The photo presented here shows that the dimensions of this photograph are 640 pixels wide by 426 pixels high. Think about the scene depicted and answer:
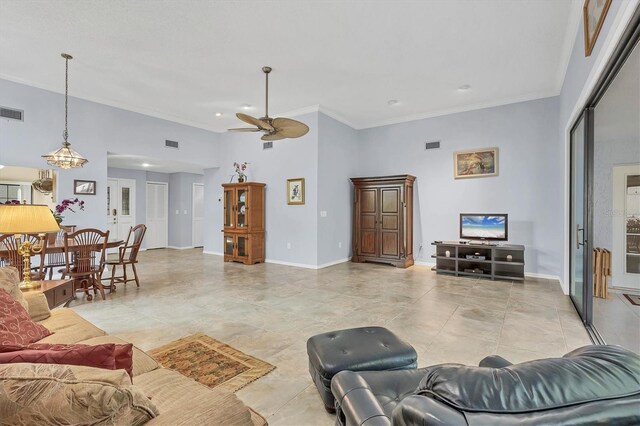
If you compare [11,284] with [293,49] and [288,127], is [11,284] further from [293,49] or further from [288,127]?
[293,49]

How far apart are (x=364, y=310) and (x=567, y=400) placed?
3.29 metres

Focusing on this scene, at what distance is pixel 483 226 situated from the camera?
19.3 ft

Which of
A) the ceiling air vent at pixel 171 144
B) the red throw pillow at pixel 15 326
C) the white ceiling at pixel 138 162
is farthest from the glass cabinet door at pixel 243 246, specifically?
the red throw pillow at pixel 15 326

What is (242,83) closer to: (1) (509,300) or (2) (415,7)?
(2) (415,7)

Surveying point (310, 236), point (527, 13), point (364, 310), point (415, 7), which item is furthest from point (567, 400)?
point (310, 236)

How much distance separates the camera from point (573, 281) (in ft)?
13.8

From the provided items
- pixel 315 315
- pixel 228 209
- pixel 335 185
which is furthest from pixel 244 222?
pixel 315 315

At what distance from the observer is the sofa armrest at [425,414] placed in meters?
0.61

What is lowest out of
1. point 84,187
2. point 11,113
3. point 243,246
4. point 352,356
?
point 352,356

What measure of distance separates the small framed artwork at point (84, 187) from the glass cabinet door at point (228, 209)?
101 inches

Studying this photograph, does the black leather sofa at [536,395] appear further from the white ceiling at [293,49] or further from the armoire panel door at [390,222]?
the armoire panel door at [390,222]

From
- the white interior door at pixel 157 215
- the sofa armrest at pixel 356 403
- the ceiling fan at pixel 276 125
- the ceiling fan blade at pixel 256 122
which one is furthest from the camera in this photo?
the white interior door at pixel 157 215

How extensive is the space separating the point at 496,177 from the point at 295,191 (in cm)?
401

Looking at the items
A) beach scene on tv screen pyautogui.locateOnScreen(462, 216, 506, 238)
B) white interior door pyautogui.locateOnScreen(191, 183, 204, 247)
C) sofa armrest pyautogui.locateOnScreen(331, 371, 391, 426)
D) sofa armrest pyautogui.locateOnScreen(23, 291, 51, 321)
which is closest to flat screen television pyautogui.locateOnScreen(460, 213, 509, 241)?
beach scene on tv screen pyautogui.locateOnScreen(462, 216, 506, 238)
